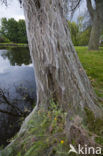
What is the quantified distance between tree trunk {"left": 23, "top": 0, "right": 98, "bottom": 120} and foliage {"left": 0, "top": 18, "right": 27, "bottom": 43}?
40.6m

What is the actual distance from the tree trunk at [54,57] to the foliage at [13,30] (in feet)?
133

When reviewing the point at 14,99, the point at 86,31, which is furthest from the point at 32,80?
the point at 86,31

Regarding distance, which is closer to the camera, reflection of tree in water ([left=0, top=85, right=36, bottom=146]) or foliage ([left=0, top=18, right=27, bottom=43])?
reflection of tree in water ([left=0, top=85, right=36, bottom=146])

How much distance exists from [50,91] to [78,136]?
2.37 feet

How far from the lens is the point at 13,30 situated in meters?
36.5

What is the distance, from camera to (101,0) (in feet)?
19.6

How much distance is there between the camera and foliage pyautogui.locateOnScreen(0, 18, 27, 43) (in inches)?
1409

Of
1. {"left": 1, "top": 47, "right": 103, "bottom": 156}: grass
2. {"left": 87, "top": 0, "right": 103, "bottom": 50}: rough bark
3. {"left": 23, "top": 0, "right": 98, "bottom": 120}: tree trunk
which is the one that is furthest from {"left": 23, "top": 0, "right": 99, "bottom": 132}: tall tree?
{"left": 87, "top": 0, "right": 103, "bottom": 50}: rough bark

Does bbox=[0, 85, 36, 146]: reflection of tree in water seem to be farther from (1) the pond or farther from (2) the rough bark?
(2) the rough bark

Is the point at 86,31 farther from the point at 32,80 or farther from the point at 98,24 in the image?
the point at 32,80

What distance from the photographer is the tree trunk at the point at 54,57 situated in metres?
1.03

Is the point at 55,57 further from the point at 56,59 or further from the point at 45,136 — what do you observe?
the point at 45,136

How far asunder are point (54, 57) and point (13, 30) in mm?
45684

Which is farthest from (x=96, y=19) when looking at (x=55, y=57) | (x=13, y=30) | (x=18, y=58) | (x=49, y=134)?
(x=13, y=30)
